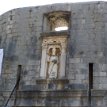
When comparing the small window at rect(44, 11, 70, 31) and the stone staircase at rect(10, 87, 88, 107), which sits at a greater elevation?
the small window at rect(44, 11, 70, 31)

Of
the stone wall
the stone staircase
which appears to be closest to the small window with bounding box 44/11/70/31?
the stone wall

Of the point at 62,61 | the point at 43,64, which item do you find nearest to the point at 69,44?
the point at 62,61

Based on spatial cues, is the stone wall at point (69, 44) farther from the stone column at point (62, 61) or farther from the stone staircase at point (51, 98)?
the stone staircase at point (51, 98)

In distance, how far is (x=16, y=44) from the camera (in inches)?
506

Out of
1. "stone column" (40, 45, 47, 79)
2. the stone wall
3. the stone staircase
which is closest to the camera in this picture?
the stone staircase

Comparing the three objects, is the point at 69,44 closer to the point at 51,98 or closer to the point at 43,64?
the point at 43,64

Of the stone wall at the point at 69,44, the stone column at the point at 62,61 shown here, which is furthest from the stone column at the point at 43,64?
the stone column at the point at 62,61

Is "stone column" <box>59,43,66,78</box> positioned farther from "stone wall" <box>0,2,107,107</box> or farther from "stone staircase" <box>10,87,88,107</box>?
"stone staircase" <box>10,87,88,107</box>

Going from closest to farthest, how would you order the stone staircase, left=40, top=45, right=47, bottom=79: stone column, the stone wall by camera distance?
the stone staircase → the stone wall → left=40, top=45, right=47, bottom=79: stone column

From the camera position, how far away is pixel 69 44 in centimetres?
1229

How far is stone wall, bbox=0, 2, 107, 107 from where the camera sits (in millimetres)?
11863

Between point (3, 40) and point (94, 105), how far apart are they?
3771 mm

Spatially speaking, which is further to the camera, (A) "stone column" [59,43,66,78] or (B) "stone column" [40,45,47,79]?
(B) "stone column" [40,45,47,79]

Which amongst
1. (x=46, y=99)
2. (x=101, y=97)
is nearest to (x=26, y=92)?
(x=46, y=99)
